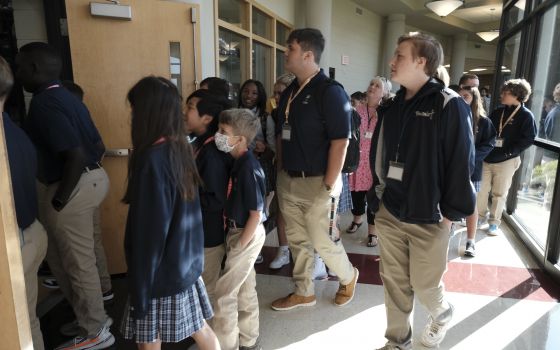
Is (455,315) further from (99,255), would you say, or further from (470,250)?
(99,255)

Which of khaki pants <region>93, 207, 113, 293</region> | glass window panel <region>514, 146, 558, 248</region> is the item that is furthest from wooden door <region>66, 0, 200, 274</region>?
glass window panel <region>514, 146, 558, 248</region>

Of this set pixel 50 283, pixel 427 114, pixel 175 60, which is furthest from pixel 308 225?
pixel 50 283

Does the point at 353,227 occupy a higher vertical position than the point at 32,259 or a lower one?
lower

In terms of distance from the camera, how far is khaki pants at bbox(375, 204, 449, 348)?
1.63 metres

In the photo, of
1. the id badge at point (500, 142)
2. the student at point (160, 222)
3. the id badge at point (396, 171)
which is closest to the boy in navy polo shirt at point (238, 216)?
the student at point (160, 222)

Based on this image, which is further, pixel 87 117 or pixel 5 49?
pixel 5 49

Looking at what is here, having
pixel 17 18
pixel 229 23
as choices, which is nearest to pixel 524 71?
pixel 229 23

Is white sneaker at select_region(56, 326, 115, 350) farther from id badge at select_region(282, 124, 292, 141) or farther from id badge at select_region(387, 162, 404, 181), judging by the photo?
id badge at select_region(387, 162, 404, 181)

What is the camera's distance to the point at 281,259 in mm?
2814

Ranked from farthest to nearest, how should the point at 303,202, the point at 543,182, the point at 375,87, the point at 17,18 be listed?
the point at 543,182, the point at 375,87, the point at 17,18, the point at 303,202

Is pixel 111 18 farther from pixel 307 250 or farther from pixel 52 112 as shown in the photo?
pixel 307 250

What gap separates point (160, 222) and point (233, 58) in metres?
3.75

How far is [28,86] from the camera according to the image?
5.87 feet

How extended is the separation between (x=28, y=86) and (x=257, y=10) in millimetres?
3851
